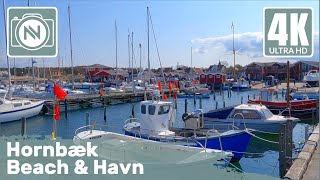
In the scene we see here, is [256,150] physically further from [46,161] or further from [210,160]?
[46,161]

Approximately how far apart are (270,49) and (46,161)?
22.7ft

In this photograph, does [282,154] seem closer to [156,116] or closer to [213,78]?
[156,116]

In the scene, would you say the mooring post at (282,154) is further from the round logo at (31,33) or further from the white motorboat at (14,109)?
the white motorboat at (14,109)

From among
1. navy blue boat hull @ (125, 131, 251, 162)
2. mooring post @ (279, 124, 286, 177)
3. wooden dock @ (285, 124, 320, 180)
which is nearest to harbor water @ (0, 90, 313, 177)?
navy blue boat hull @ (125, 131, 251, 162)

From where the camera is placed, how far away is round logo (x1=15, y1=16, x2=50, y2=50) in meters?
10.6

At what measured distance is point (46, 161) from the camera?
34.1ft

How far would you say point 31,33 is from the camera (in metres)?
10.9

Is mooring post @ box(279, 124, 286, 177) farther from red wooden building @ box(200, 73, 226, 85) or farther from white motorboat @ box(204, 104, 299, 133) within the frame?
red wooden building @ box(200, 73, 226, 85)

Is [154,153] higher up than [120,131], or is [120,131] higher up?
[154,153]

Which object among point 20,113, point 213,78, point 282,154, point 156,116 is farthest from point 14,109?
point 213,78

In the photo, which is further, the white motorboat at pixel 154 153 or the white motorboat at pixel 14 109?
the white motorboat at pixel 14 109

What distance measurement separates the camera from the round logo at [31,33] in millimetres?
10609

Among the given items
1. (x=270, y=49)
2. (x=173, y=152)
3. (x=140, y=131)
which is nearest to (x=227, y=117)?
(x=140, y=131)

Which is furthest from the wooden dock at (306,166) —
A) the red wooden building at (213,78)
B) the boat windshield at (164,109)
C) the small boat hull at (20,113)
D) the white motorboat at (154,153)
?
the red wooden building at (213,78)
